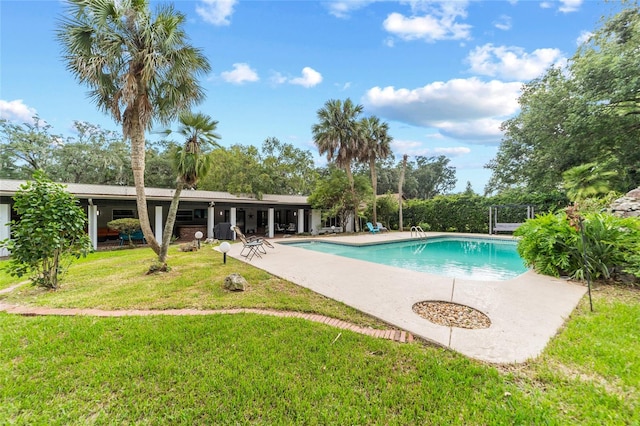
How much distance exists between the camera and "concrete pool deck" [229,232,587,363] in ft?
10.3

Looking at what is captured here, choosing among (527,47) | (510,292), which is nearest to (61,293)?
(510,292)

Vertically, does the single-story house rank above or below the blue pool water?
above

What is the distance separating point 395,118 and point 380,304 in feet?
60.8

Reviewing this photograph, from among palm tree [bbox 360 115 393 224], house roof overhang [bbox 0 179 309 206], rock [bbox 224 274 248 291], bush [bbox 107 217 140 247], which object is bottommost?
rock [bbox 224 274 248 291]

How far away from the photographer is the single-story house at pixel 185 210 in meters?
12.0

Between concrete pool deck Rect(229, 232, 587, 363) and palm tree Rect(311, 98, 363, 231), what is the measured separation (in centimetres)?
1240

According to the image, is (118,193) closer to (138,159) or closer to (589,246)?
(138,159)

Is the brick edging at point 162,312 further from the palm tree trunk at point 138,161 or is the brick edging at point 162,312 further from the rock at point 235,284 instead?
the palm tree trunk at point 138,161

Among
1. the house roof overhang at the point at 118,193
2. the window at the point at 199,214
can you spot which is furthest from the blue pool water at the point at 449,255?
the window at the point at 199,214

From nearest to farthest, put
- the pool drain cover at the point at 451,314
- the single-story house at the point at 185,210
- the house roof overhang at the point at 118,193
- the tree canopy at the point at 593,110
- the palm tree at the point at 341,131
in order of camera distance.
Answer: the pool drain cover at the point at 451,314, the house roof overhang at the point at 118,193, the tree canopy at the point at 593,110, the single-story house at the point at 185,210, the palm tree at the point at 341,131

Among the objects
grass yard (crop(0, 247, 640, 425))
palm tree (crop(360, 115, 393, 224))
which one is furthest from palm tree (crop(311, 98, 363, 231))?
grass yard (crop(0, 247, 640, 425))

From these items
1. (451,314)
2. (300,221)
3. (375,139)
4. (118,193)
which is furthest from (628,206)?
(118,193)

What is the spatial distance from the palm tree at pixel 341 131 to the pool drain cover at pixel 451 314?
48.2 ft

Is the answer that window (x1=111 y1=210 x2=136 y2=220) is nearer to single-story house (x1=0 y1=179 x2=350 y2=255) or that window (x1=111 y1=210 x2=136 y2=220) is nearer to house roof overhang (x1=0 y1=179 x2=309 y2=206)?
single-story house (x1=0 y1=179 x2=350 y2=255)
